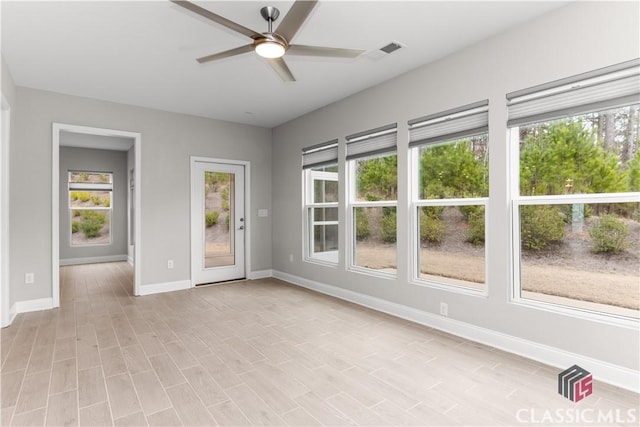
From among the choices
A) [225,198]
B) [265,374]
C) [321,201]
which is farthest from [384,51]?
[225,198]

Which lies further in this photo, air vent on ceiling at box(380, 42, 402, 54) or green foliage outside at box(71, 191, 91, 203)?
green foliage outside at box(71, 191, 91, 203)

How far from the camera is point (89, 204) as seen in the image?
801 cm

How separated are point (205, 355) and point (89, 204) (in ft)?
22.8

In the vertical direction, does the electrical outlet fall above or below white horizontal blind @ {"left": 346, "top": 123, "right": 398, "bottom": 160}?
below

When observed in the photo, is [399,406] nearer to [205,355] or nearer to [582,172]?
[205,355]

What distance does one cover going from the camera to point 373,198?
4305 mm

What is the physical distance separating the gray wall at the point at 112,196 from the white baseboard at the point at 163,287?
4.00 meters

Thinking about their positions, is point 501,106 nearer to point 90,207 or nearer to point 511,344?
point 511,344

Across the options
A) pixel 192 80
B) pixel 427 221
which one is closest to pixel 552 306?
pixel 427 221

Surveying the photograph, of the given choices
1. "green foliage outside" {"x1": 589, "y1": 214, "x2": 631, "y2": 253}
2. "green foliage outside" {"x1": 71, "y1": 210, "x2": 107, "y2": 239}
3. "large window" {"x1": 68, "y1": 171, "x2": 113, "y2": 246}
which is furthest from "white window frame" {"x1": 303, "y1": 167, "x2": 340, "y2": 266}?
"green foliage outside" {"x1": 71, "y1": 210, "x2": 107, "y2": 239}

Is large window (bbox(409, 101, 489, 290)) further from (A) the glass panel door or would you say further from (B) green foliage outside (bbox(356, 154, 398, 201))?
(A) the glass panel door

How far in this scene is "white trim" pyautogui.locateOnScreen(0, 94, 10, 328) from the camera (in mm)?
3521
